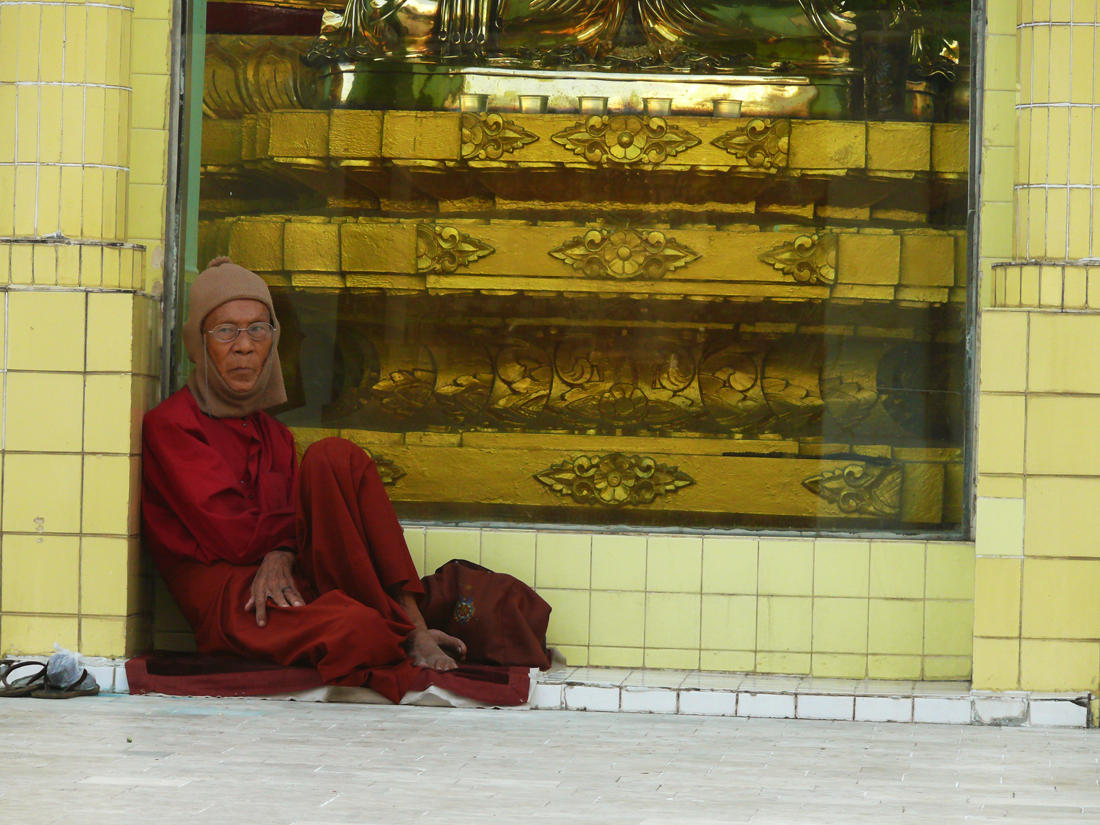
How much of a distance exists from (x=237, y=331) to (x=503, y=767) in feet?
7.27

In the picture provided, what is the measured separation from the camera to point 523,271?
648 cm

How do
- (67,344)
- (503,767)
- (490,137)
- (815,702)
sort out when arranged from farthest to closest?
(490,137) < (67,344) < (815,702) < (503,767)

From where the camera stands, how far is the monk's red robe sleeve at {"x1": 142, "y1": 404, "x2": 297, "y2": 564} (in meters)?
5.72

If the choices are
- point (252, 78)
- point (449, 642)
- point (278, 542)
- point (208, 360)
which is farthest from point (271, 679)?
point (252, 78)

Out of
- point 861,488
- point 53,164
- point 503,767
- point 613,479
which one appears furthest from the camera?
point 613,479

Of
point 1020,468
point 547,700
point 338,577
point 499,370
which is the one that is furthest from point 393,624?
point 1020,468

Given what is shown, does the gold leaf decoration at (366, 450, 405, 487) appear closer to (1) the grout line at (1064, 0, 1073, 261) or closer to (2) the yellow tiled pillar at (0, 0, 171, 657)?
(2) the yellow tiled pillar at (0, 0, 171, 657)

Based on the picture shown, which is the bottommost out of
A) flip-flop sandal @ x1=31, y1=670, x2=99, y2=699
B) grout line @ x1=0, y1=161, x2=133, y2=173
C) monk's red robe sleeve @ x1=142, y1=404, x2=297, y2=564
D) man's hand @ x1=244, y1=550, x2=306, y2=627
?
flip-flop sandal @ x1=31, y1=670, x2=99, y2=699

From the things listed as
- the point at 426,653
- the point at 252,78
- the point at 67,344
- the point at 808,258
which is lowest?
the point at 426,653

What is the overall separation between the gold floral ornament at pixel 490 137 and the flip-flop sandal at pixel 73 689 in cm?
249

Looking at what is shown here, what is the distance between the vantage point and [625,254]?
6441 mm

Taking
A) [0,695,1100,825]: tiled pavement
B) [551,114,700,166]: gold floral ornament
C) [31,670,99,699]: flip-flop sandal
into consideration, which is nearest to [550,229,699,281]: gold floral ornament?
[551,114,700,166]: gold floral ornament

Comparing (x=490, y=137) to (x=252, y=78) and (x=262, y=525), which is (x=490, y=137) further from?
(x=262, y=525)

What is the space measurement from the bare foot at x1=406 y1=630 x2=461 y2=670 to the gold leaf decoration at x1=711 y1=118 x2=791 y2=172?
229 cm
